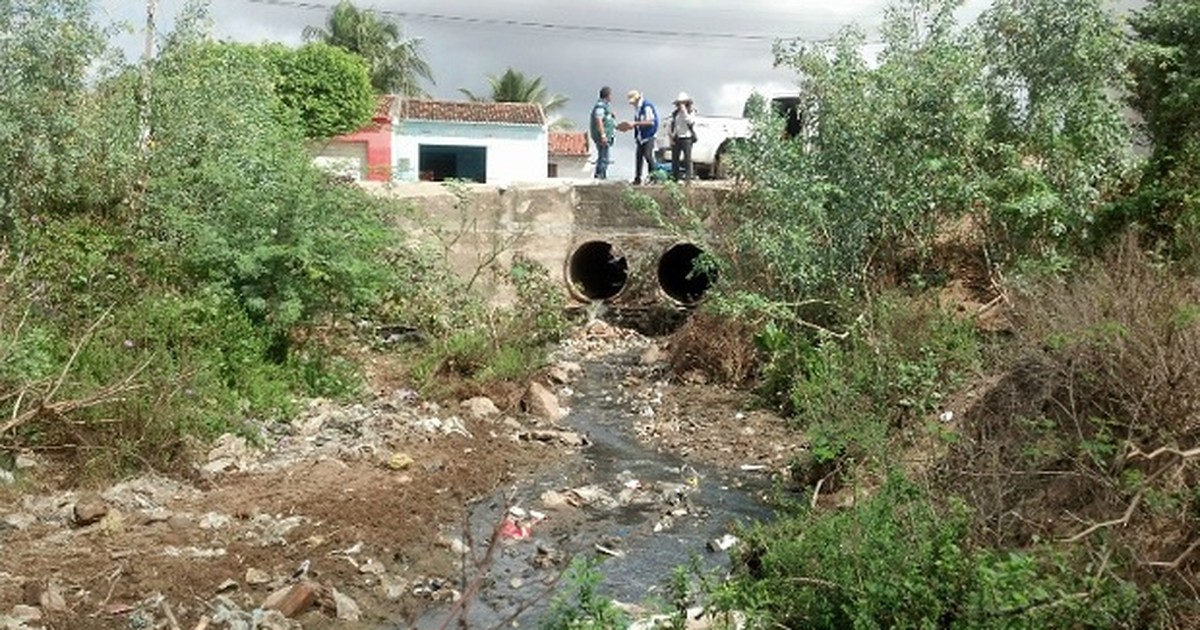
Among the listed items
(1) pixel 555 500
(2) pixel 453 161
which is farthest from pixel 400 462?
(2) pixel 453 161

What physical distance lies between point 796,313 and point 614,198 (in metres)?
5.20

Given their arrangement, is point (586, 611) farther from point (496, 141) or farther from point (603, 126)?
point (496, 141)

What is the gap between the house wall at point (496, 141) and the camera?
1318 inches

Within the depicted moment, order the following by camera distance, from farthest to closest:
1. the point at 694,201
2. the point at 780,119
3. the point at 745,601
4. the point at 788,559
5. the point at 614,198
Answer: the point at 614,198 → the point at 694,201 → the point at 780,119 → the point at 788,559 → the point at 745,601

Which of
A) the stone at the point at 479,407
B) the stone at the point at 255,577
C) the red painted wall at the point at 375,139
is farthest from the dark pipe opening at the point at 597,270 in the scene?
the red painted wall at the point at 375,139

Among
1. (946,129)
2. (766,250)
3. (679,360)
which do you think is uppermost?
(946,129)

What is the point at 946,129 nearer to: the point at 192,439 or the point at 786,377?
the point at 786,377

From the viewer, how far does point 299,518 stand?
22.3 ft

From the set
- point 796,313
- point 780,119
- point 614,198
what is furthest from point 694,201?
point 796,313

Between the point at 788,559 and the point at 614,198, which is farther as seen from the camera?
the point at 614,198

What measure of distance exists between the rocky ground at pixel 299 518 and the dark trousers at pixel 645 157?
648 cm

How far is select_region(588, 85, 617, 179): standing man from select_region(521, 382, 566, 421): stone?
5963mm

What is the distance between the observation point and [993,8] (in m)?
10.6

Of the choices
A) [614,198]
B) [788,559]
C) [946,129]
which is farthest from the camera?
[614,198]
